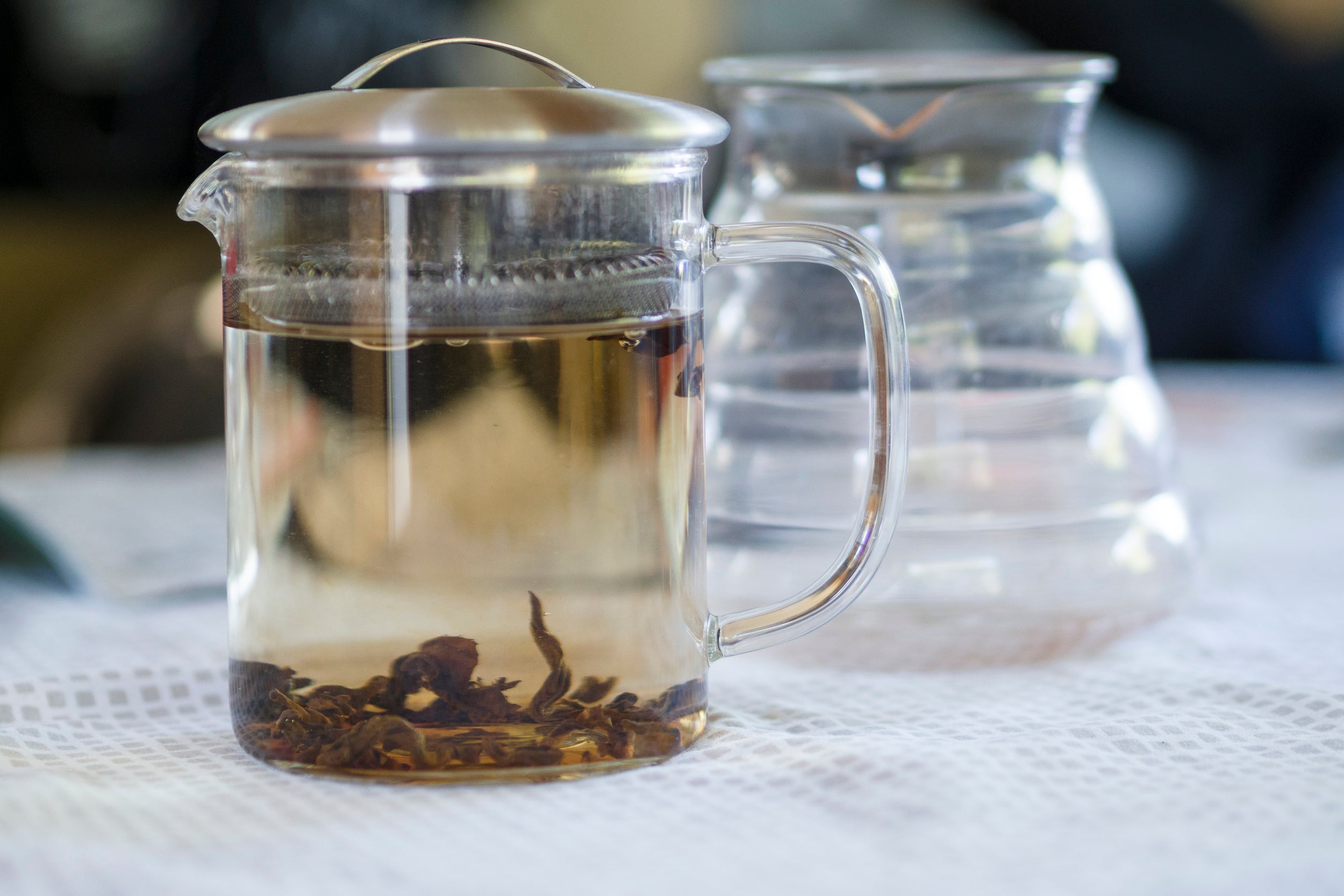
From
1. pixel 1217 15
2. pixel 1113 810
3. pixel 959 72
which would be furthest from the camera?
pixel 1217 15

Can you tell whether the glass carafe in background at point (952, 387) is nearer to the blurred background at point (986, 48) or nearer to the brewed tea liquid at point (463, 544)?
the brewed tea liquid at point (463, 544)

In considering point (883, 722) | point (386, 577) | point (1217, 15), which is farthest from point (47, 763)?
point (1217, 15)

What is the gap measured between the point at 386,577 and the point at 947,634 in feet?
0.67

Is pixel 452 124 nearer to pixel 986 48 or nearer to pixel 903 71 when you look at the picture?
pixel 903 71

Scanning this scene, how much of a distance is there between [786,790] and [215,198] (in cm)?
20

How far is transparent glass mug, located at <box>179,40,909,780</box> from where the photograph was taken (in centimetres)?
33

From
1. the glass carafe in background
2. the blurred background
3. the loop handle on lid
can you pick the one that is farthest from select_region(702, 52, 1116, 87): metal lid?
the blurred background

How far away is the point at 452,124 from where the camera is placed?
0.31 metres

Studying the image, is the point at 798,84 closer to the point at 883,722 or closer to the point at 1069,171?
the point at 1069,171

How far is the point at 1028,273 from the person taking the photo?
0.48m

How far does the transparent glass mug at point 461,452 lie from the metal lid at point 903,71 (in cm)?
12

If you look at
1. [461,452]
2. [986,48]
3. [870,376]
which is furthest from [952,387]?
[986,48]

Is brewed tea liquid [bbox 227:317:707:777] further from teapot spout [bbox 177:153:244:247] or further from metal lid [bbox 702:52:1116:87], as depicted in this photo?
metal lid [bbox 702:52:1116:87]

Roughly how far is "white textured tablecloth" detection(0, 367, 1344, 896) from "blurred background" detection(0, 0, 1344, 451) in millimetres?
1127
